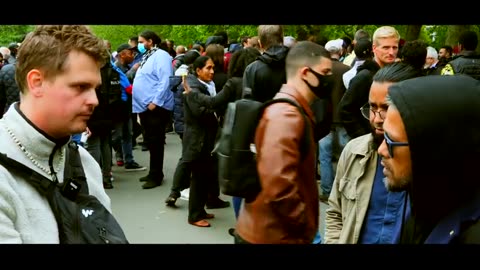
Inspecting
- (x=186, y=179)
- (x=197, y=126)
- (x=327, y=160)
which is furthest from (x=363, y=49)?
(x=186, y=179)

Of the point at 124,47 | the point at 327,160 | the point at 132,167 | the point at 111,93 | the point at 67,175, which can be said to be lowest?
the point at 132,167

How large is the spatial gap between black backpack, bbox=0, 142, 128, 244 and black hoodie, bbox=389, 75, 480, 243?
2.47ft

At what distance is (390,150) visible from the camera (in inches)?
60.5

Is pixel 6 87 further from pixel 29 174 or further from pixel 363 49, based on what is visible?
pixel 29 174

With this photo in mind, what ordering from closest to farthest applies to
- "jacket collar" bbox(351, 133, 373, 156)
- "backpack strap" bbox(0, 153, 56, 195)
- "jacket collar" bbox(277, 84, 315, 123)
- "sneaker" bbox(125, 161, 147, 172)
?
"backpack strap" bbox(0, 153, 56, 195)
"jacket collar" bbox(351, 133, 373, 156)
"jacket collar" bbox(277, 84, 315, 123)
"sneaker" bbox(125, 161, 147, 172)

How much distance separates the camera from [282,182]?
2.14 m

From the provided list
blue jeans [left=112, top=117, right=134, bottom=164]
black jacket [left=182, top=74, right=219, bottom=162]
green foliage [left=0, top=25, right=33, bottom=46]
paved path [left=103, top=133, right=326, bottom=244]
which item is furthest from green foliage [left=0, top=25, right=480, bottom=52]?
paved path [left=103, top=133, right=326, bottom=244]

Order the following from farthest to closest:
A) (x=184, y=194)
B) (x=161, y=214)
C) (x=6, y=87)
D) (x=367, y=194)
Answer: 1. (x=6, y=87)
2. (x=184, y=194)
3. (x=161, y=214)
4. (x=367, y=194)

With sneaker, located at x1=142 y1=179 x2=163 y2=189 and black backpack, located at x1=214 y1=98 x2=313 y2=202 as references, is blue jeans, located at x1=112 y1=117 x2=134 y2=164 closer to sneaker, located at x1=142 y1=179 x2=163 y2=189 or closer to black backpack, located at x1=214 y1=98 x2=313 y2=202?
sneaker, located at x1=142 y1=179 x2=163 y2=189

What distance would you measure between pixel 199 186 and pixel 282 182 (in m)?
2.45

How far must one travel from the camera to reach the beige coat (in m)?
2.05

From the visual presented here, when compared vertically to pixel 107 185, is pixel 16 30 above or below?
above

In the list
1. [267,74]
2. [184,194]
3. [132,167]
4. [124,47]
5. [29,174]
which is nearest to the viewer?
Answer: [29,174]
